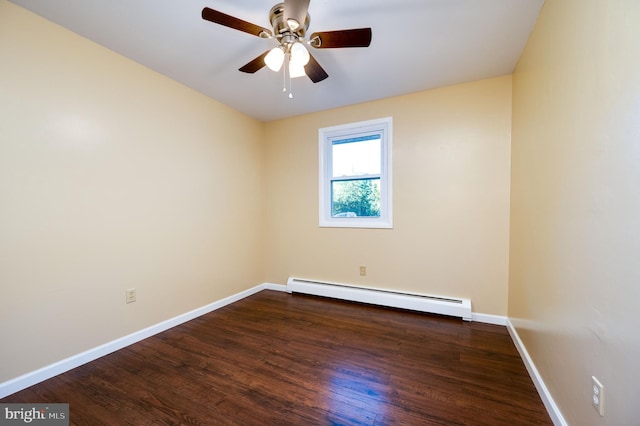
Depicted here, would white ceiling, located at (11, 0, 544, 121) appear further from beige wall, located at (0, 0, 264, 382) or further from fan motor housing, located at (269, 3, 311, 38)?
beige wall, located at (0, 0, 264, 382)

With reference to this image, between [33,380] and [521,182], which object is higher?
[521,182]

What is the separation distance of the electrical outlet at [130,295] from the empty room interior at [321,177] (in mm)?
47

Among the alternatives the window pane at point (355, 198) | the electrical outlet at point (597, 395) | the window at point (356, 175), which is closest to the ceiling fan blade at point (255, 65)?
the window at point (356, 175)

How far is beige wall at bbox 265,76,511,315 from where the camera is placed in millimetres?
2490

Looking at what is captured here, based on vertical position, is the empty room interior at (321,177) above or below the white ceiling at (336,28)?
below

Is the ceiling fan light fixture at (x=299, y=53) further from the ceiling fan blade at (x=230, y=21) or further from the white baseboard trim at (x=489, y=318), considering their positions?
the white baseboard trim at (x=489, y=318)

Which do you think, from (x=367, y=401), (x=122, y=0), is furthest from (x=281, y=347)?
(x=122, y=0)

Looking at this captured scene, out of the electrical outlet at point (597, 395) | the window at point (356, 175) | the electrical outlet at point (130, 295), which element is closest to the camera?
the electrical outlet at point (597, 395)

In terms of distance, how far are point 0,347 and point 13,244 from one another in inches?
25.1

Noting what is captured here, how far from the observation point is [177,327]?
2.49 meters

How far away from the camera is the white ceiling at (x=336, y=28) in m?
1.60

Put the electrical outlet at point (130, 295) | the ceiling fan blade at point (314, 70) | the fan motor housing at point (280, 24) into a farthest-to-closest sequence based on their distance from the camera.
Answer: the electrical outlet at point (130, 295)
the ceiling fan blade at point (314, 70)
the fan motor housing at point (280, 24)

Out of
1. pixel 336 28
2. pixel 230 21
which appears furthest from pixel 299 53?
pixel 336 28

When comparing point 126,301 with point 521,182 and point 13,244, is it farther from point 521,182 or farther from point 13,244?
Result: point 521,182
